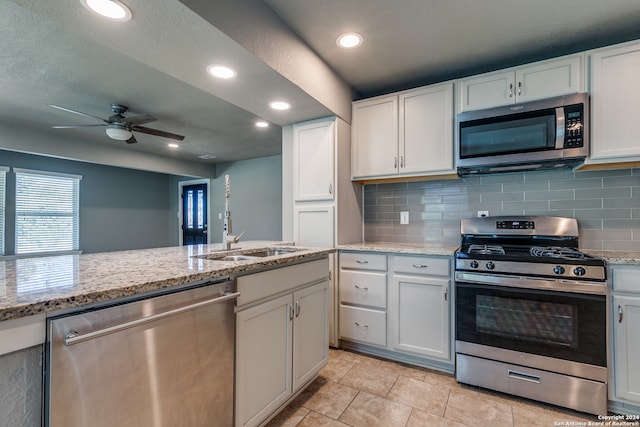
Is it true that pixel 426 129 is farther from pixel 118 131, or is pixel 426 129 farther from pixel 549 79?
pixel 118 131

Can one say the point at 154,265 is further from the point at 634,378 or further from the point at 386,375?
the point at 634,378

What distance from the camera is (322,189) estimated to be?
274cm

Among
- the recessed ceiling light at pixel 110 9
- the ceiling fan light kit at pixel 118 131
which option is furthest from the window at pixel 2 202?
the recessed ceiling light at pixel 110 9

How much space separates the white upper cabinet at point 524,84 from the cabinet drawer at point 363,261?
1.37 m

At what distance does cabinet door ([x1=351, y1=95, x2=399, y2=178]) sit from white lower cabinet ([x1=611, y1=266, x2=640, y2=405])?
1.61m

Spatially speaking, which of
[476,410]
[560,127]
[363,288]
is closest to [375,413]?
[476,410]

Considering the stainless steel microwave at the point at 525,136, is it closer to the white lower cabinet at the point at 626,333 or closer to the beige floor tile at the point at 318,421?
the white lower cabinet at the point at 626,333

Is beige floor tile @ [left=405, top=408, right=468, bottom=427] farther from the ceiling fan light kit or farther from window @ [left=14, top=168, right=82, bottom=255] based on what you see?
window @ [left=14, top=168, right=82, bottom=255]

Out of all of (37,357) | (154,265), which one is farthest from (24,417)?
(154,265)

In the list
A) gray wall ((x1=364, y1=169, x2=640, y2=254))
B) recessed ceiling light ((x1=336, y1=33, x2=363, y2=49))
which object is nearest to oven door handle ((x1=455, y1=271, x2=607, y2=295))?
gray wall ((x1=364, y1=169, x2=640, y2=254))

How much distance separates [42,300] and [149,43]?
4.43ft

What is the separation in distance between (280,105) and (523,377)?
101 inches

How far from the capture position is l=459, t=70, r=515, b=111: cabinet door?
2232mm

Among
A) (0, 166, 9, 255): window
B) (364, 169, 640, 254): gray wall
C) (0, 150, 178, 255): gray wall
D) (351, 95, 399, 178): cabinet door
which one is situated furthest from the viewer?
(0, 150, 178, 255): gray wall
